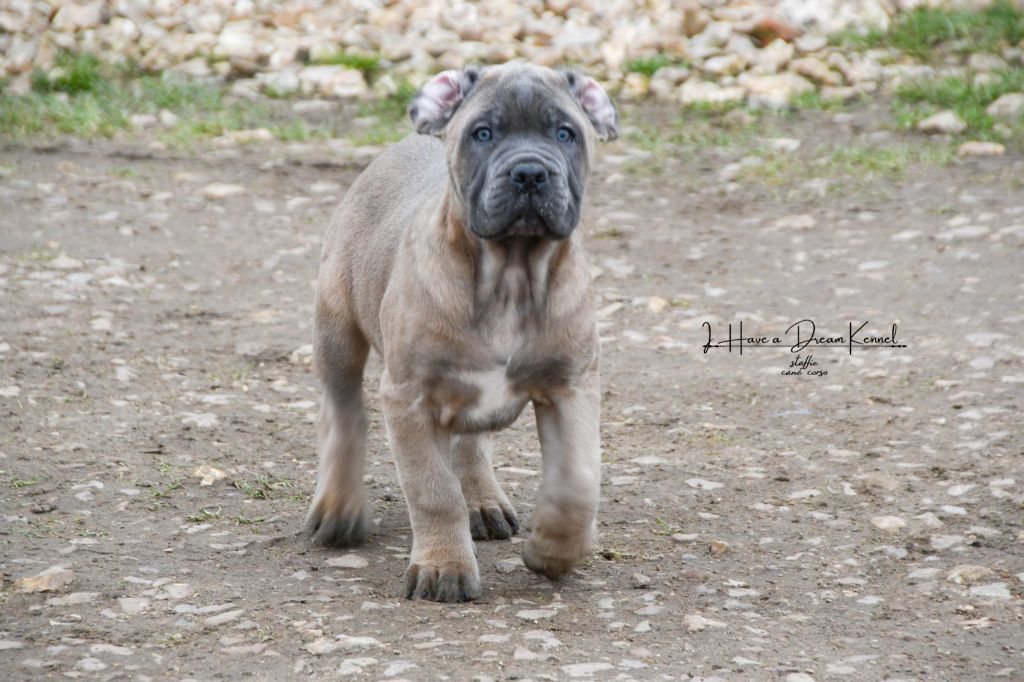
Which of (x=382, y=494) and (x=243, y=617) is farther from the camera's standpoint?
(x=382, y=494)

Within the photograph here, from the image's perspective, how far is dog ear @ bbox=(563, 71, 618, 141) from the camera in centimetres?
518

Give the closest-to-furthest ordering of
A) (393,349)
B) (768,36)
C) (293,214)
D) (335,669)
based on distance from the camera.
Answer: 1. (335,669)
2. (393,349)
3. (293,214)
4. (768,36)

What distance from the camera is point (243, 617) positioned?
4.59 meters

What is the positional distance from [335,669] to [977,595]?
7.16ft

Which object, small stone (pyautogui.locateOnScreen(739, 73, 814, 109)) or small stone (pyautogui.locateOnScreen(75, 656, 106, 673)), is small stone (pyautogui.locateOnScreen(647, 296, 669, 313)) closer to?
small stone (pyautogui.locateOnScreen(739, 73, 814, 109))

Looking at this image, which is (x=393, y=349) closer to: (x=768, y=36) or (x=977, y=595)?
(x=977, y=595)

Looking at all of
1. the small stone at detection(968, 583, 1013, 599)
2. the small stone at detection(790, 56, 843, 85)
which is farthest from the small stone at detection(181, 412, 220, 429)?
the small stone at detection(790, 56, 843, 85)

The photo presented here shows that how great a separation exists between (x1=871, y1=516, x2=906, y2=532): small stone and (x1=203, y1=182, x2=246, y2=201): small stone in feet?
19.7

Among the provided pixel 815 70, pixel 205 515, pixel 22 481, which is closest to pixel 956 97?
pixel 815 70

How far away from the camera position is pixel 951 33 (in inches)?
482

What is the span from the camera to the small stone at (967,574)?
494cm

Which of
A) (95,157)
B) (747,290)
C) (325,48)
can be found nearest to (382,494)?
(747,290)

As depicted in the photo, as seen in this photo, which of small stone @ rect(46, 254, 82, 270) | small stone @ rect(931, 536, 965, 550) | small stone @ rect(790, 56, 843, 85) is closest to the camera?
small stone @ rect(931, 536, 965, 550)

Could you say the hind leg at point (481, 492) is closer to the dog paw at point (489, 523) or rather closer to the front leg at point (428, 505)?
the dog paw at point (489, 523)
